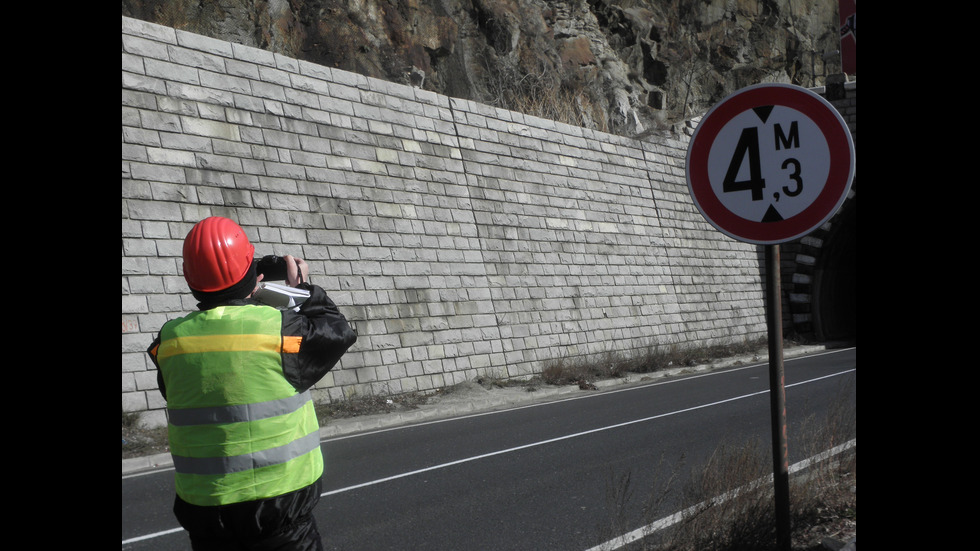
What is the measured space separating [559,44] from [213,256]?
97.0ft

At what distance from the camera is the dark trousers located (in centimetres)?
242

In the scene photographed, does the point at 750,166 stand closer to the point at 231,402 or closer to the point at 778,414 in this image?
the point at 778,414

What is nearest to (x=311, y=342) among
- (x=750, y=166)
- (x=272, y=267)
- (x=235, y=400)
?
(x=235, y=400)

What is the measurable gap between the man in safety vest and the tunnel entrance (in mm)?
22650

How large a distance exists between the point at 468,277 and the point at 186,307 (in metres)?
5.55

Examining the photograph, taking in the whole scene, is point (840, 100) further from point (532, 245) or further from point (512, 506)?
point (512, 506)

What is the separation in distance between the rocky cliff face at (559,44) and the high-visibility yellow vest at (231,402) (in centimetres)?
1757

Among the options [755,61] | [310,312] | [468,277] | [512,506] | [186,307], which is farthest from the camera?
[755,61]

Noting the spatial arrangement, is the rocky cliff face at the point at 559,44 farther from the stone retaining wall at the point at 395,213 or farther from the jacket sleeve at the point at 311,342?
the jacket sleeve at the point at 311,342

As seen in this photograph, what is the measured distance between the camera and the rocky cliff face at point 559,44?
70.6 ft

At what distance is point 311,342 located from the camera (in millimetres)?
2502

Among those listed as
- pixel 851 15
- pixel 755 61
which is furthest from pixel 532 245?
pixel 755 61

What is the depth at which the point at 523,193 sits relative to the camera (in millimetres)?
16094

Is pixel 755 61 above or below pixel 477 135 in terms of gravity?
above
